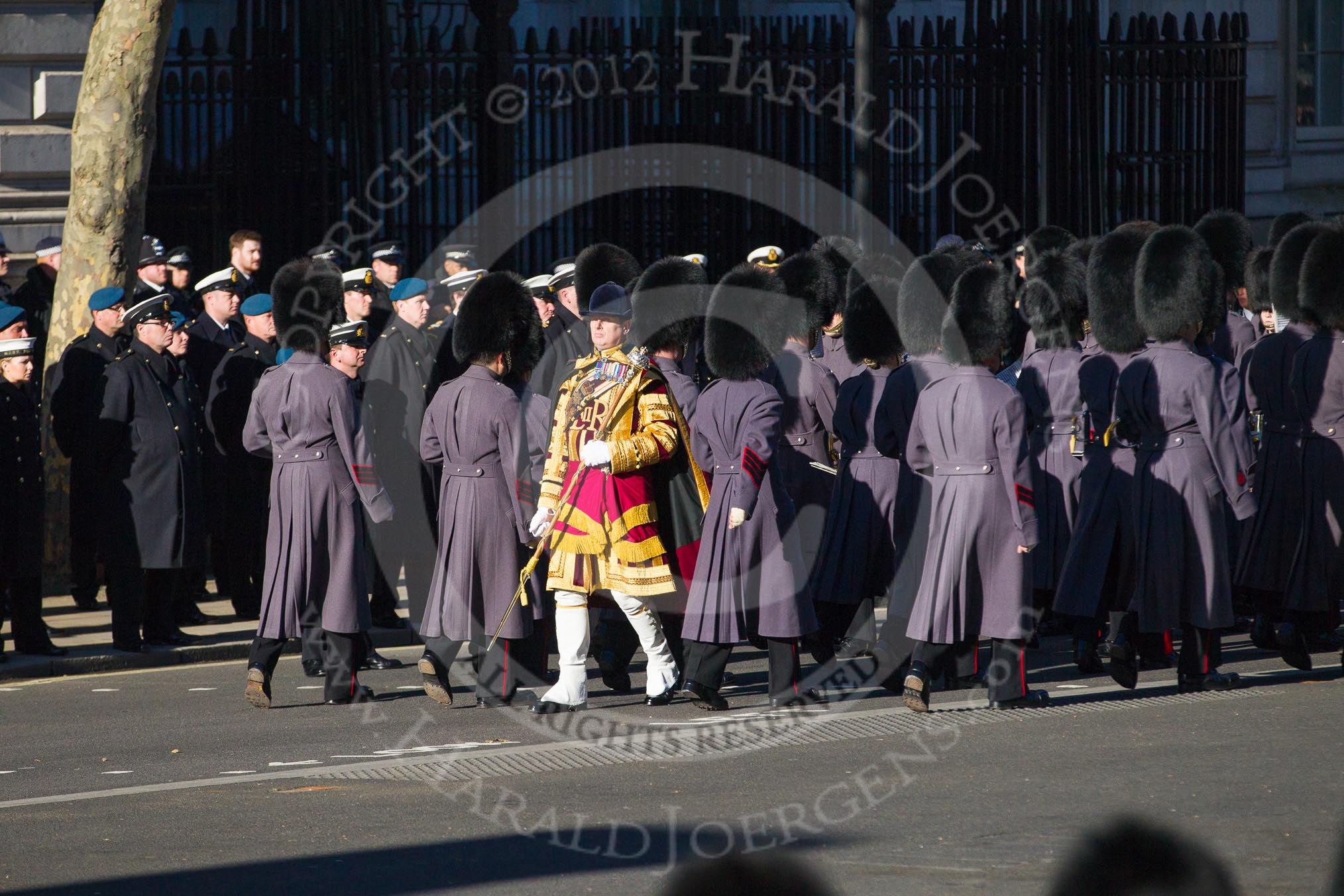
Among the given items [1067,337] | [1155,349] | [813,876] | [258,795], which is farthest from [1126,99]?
[813,876]

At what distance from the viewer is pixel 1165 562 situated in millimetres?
7762

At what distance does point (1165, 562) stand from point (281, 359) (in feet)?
13.9

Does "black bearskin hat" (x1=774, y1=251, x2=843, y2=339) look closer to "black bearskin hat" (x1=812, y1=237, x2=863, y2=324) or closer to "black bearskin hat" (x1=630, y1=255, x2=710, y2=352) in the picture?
"black bearskin hat" (x1=812, y1=237, x2=863, y2=324)

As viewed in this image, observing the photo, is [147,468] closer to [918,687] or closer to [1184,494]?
[918,687]

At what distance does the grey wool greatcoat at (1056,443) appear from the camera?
9188 millimetres

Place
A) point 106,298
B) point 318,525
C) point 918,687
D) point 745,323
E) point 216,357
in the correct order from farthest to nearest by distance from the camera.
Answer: point 216,357
point 106,298
point 745,323
point 318,525
point 918,687

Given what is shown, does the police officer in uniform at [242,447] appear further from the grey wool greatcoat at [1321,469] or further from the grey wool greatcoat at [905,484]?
the grey wool greatcoat at [1321,469]

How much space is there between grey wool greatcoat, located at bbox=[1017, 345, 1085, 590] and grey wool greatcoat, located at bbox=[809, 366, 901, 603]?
90cm

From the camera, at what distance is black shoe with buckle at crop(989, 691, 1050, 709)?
293 inches

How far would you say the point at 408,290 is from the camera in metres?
9.97

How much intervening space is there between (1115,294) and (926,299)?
108 cm

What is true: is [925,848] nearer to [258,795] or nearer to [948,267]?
[258,795]

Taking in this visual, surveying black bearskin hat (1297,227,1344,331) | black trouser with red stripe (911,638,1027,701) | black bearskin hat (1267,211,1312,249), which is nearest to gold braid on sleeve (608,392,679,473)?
black trouser with red stripe (911,638,1027,701)

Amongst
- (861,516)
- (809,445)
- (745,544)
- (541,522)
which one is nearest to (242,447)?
(809,445)
